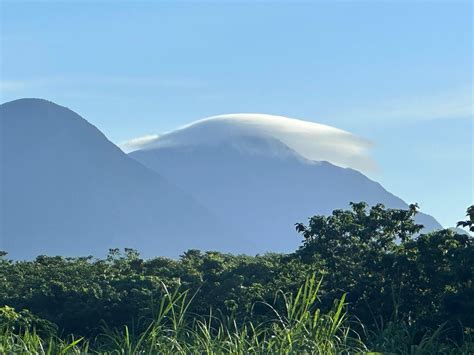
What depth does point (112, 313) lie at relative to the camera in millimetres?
20422

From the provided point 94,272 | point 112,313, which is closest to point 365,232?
point 112,313

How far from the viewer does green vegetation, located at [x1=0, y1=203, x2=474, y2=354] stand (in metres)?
16.1

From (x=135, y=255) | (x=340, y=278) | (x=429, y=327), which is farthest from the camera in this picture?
(x=135, y=255)

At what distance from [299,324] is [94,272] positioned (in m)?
13.2

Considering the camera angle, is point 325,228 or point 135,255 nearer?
point 325,228

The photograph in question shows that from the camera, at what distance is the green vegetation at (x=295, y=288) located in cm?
1606

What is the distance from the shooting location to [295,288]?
19828 mm

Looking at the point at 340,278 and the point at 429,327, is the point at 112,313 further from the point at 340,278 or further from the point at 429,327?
the point at 429,327

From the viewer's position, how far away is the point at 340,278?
1919 centimetres

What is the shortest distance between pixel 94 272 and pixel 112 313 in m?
3.36

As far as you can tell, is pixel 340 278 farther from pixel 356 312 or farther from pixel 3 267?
pixel 3 267

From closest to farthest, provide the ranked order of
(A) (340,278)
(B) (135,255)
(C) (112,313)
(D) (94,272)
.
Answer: (A) (340,278) → (C) (112,313) → (D) (94,272) → (B) (135,255)

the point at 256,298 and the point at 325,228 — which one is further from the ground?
the point at 325,228

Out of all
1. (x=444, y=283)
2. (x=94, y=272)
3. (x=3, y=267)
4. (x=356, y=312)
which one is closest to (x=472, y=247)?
(x=444, y=283)
